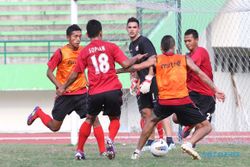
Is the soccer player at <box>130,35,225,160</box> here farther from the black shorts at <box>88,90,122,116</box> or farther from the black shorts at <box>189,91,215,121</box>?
the black shorts at <box>189,91,215,121</box>

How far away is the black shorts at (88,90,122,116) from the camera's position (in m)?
10.8

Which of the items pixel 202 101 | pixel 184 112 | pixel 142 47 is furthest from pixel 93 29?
pixel 202 101

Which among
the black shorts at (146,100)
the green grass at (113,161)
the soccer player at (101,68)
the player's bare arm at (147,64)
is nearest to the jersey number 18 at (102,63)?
the soccer player at (101,68)

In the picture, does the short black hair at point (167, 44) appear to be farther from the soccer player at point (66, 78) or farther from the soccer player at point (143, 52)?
the soccer player at point (66, 78)

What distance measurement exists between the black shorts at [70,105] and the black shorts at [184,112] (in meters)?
1.67

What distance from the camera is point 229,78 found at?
2372cm

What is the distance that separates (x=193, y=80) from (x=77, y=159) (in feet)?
9.13

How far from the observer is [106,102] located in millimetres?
10898

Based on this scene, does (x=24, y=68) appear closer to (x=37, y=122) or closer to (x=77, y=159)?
(x=37, y=122)

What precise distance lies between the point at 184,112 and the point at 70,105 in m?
2.27

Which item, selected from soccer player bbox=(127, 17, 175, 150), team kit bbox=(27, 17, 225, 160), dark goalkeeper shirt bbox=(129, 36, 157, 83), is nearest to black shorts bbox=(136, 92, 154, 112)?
soccer player bbox=(127, 17, 175, 150)

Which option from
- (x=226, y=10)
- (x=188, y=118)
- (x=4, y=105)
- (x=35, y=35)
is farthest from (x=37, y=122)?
(x=188, y=118)

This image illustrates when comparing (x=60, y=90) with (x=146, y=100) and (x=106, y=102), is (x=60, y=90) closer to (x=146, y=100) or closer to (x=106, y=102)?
(x=106, y=102)

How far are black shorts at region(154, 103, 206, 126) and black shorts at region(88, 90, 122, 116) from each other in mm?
552
